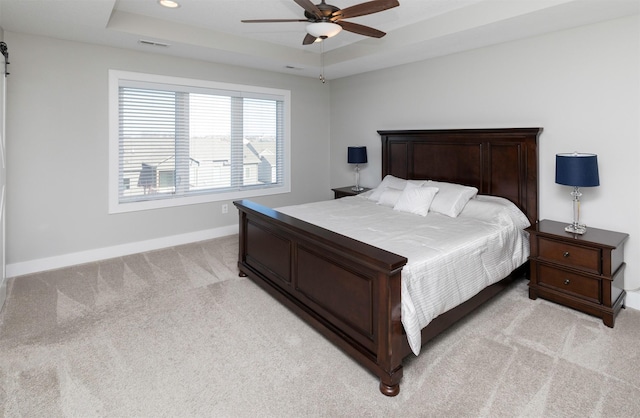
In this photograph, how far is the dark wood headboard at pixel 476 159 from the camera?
11.2ft

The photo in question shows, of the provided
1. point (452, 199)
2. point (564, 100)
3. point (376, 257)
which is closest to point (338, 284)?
point (376, 257)

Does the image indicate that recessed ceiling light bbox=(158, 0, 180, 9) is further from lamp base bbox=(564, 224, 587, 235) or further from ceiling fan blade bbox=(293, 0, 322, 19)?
lamp base bbox=(564, 224, 587, 235)

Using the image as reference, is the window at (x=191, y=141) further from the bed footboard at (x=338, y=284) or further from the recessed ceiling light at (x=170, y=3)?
the bed footboard at (x=338, y=284)

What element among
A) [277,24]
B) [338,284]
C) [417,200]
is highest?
[277,24]

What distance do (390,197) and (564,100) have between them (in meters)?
1.83

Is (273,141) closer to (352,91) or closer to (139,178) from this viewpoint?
(352,91)

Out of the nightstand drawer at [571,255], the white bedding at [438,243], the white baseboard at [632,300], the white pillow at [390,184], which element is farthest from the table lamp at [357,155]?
the white baseboard at [632,300]

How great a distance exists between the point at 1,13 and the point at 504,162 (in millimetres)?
4681

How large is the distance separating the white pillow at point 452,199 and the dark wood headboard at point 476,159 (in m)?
0.32

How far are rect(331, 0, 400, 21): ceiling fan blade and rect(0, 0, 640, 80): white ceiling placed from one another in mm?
765

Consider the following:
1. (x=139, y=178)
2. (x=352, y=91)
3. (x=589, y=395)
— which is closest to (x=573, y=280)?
(x=589, y=395)

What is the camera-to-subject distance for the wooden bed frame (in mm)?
1938

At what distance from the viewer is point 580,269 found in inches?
108

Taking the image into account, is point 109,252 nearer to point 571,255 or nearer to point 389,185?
point 389,185
